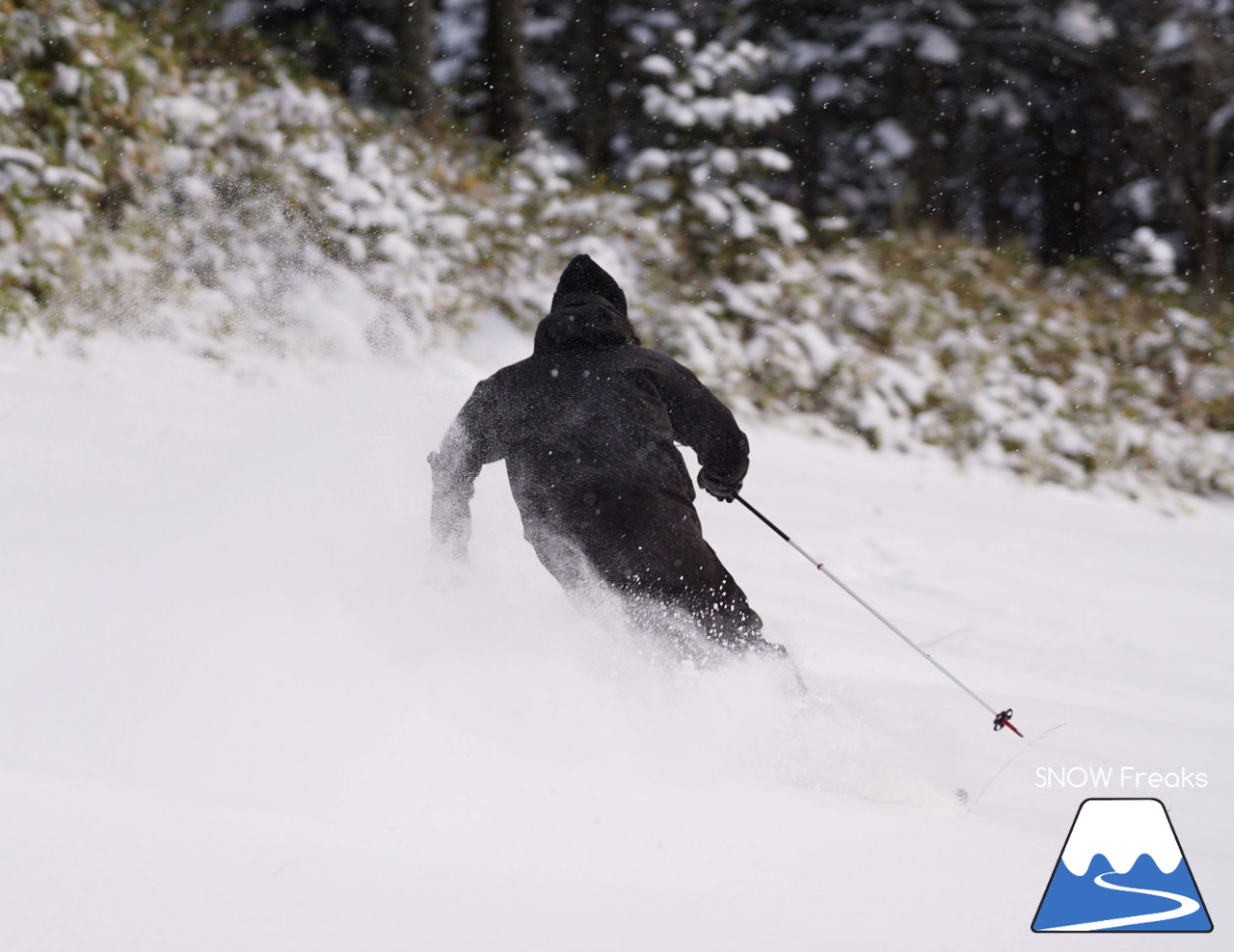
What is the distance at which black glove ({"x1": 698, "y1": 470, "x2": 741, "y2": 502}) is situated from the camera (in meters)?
3.56

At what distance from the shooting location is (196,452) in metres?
5.24

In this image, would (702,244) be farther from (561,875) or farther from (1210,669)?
(561,875)

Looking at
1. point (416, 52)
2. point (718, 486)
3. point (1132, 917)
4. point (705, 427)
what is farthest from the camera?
point (416, 52)

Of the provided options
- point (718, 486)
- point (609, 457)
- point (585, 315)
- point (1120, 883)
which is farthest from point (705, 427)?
point (1120, 883)

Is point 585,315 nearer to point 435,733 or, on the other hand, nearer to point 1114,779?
point 435,733

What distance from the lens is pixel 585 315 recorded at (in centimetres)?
326

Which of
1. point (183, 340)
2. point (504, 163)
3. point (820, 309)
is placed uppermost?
point (504, 163)

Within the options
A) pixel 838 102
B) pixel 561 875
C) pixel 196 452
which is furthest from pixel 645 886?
pixel 838 102

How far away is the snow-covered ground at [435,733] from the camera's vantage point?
216 centimetres

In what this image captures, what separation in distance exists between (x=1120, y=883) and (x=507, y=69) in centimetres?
1053

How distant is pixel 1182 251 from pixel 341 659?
57.1 ft

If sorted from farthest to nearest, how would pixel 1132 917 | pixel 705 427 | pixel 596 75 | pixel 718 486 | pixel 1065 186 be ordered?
1. pixel 1065 186
2. pixel 596 75
3. pixel 718 486
4. pixel 705 427
5. pixel 1132 917

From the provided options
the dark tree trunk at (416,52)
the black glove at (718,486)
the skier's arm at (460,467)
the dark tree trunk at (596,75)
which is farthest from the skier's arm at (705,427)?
the dark tree trunk at (596,75)

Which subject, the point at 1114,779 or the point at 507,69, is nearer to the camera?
the point at 1114,779
